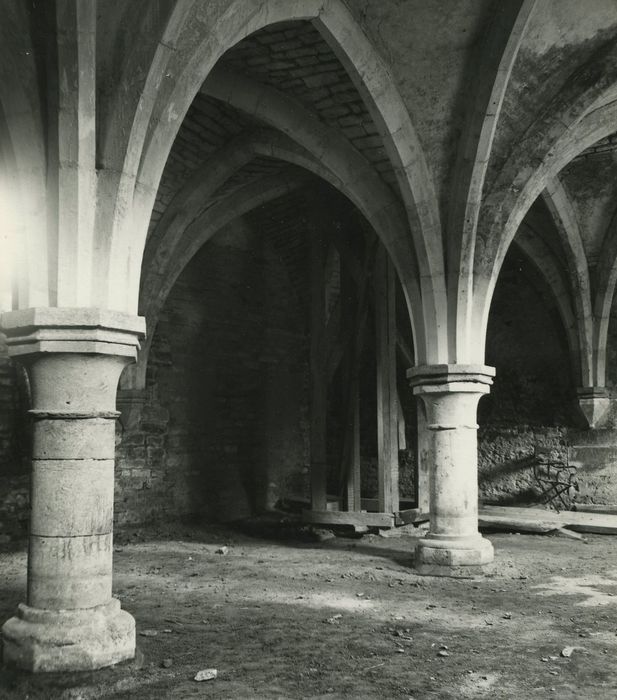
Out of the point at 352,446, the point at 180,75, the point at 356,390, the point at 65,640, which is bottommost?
the point at 65,640

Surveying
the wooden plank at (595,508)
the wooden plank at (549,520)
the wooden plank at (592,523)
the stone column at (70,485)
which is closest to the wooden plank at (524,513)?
the wooden plank at (549,520)

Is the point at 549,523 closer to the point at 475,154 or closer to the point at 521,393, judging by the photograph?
the point at 521,393

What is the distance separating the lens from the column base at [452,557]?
619 cm

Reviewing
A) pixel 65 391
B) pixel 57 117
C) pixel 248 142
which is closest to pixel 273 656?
pixel 65 391

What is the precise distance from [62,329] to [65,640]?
4.66 feet

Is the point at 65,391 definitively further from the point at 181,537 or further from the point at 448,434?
the point at 181,537

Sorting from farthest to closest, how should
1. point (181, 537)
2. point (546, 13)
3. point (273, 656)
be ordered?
point (181, 537) → point (546, 13) → point (273, 656)

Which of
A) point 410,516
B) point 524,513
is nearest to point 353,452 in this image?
point 410,516

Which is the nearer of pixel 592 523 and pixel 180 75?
pixel 180 75

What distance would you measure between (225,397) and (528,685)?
23.7ft

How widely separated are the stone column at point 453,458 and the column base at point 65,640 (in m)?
3.34

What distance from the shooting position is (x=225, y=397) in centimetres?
1034

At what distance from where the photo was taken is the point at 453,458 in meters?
6.40

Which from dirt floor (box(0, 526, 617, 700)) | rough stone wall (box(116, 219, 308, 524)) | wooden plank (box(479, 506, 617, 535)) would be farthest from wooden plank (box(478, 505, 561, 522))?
rough stone wall (box(116, 219, 308, 524))
